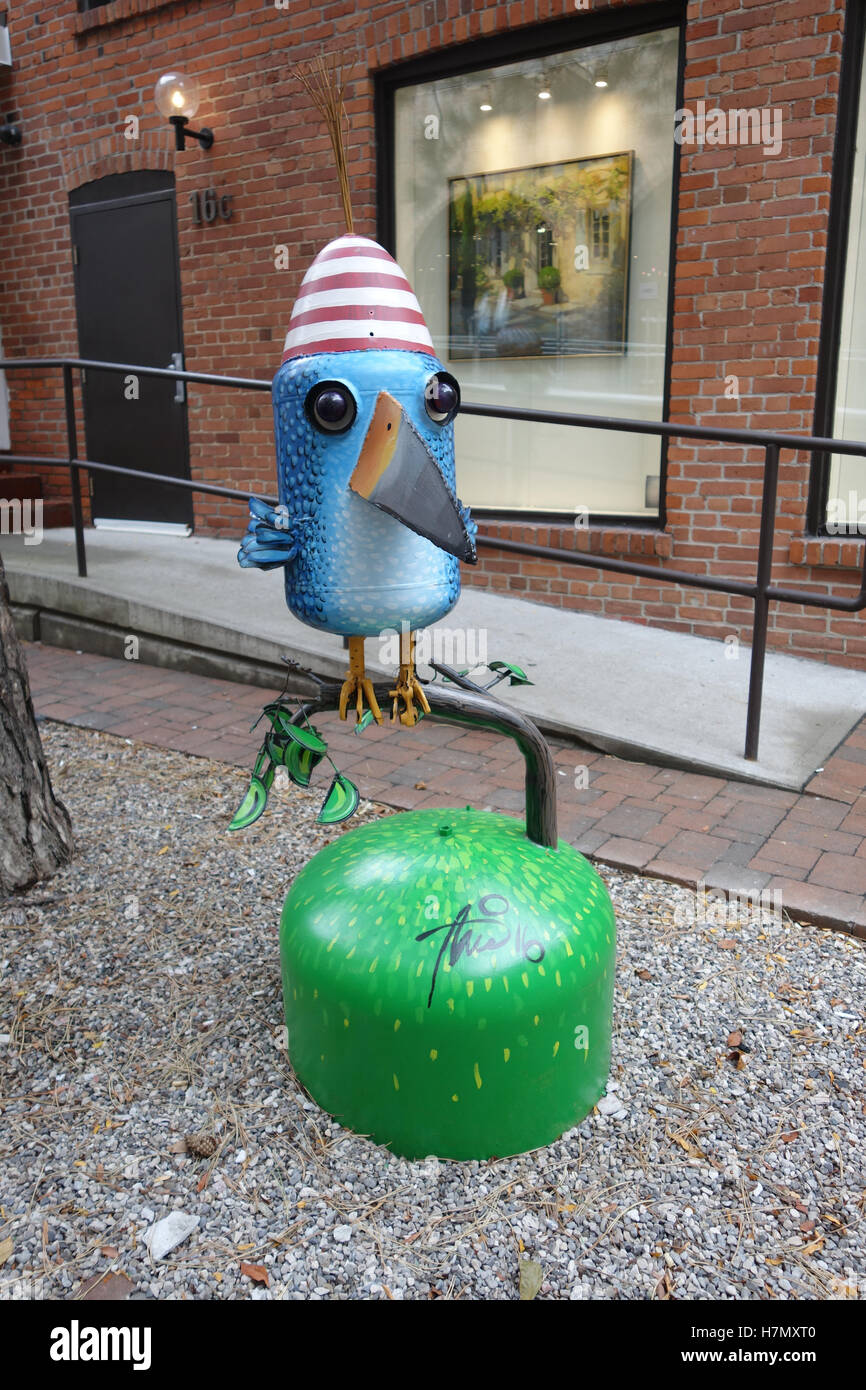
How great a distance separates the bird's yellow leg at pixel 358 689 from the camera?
71.4 inches

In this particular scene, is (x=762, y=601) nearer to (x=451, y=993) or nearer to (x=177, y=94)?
(x=451, y=993)

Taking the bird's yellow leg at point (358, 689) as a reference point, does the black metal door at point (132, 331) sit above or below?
above

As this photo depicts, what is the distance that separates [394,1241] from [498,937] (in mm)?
514

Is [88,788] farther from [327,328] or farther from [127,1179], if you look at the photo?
[327,328]

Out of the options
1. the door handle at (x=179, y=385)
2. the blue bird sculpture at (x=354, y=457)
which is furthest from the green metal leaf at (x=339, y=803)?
the door handle at (x=179, y=385)

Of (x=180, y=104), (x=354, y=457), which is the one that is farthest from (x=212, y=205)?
(x=354, y=457)

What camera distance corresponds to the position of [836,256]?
14.3ft

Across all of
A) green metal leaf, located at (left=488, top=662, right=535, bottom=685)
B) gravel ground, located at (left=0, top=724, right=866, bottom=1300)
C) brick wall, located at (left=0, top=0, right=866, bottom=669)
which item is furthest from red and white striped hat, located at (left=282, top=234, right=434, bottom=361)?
brick wall, located at (left=0, top=0, right=866, bottom=669)

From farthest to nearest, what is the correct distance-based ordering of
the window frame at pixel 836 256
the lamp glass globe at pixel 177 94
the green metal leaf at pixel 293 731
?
the lamp glass globe at pixel 177 94 < the window frame at pixel 836 256 < the green metal leaf at pixel 293 731

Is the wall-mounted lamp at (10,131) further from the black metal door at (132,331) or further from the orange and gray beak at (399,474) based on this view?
the orange and gray beak at (399,474)

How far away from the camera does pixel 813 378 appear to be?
14.3 feet

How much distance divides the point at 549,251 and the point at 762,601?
2794 millimetres

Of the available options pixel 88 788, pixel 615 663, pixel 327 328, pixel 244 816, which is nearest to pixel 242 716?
pixel 88 788

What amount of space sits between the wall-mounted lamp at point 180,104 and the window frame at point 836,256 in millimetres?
3664
